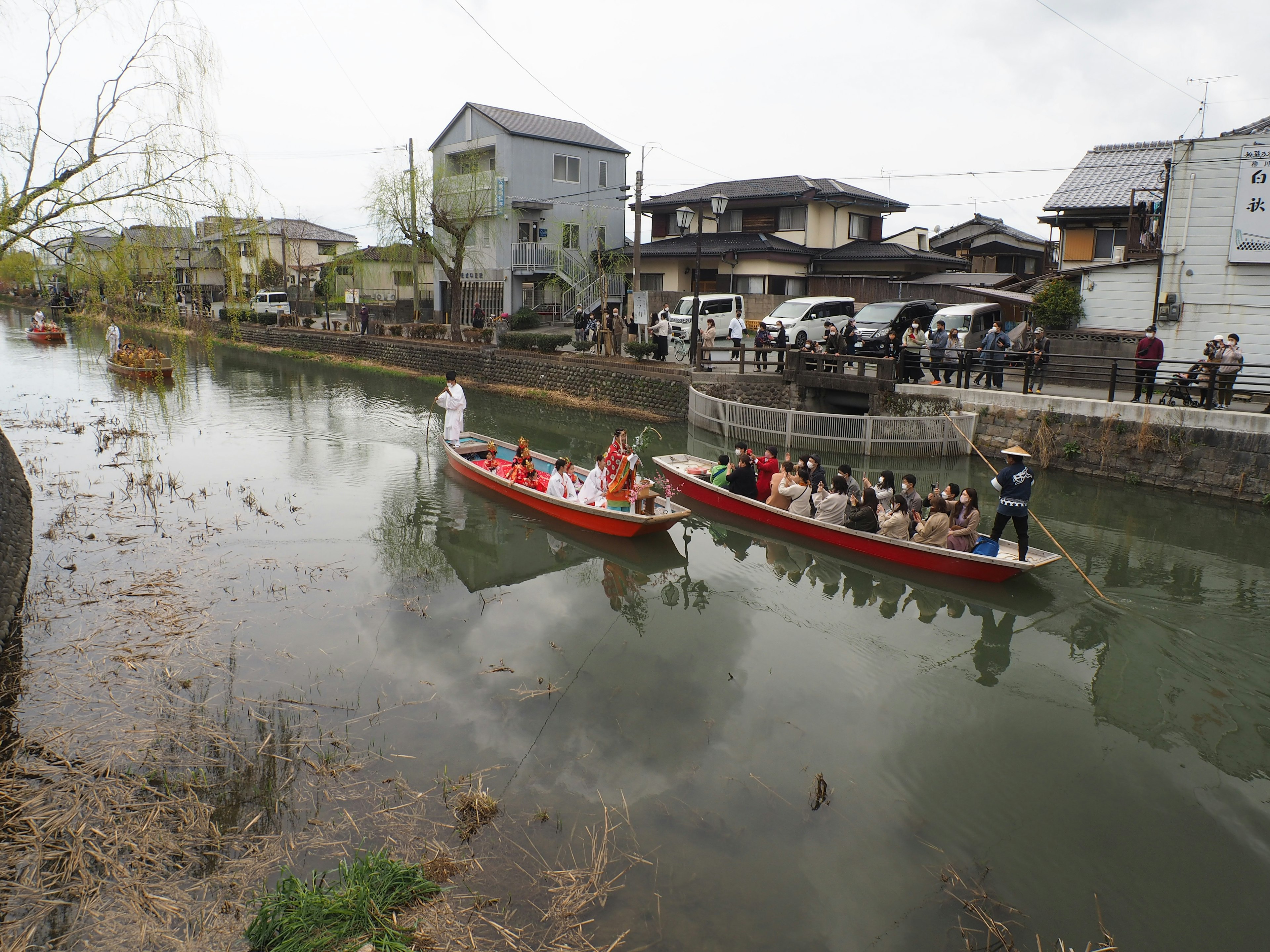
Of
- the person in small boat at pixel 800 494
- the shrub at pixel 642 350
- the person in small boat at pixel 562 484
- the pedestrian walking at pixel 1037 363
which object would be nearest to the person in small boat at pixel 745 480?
the person in small boat at pixel 800 494

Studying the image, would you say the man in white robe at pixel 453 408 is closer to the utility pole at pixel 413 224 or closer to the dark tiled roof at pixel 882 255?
the utility pole at pixel 413 224

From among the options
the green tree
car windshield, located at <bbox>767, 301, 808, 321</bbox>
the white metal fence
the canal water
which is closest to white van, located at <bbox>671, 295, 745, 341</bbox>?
car windshield, located at <bbox>767, 301, 808, 321</bbox>

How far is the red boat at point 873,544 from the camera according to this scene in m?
10.4

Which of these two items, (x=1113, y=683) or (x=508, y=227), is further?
(x=508, y=227)

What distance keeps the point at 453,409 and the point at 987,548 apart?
1088cm

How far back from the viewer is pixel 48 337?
3703 cm

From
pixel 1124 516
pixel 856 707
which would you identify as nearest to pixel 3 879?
pixel 856 707

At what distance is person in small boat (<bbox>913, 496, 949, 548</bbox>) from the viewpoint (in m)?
10.9

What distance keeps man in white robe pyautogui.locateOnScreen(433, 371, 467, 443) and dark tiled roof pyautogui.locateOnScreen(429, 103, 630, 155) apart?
2509cm

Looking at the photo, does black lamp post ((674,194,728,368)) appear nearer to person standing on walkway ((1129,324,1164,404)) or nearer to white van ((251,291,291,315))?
person standing on walkway ((1129,324,1164,404))

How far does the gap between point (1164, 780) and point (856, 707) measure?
266cm

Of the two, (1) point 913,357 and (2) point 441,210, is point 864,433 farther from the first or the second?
(2) point 441,210

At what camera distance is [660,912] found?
5.28m

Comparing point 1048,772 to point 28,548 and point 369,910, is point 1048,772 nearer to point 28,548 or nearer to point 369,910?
point 369,910
